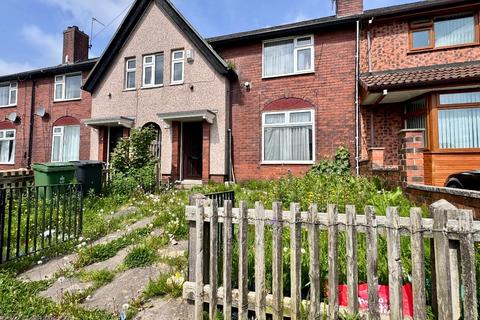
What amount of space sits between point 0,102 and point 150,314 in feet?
67.3

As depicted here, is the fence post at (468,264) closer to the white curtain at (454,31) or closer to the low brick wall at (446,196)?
the low brick wall at (446,196)

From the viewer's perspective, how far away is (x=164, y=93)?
12656mm

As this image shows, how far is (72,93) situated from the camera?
1540 centimetres

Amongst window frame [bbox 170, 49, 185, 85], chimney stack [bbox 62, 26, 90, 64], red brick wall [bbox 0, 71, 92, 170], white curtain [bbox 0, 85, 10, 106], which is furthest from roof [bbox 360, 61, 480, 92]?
white curtain [bbox 0, 85, 10, 106]

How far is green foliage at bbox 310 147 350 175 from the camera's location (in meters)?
9.99

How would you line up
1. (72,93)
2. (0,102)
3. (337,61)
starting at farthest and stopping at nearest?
(0,102) → (72,93) → (337,61)

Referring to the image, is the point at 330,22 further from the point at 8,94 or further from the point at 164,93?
the point at 8,94

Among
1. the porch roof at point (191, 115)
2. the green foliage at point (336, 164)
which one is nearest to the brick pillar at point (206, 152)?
the porch roof at point (191, 115)

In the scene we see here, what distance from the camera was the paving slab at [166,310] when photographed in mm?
3021

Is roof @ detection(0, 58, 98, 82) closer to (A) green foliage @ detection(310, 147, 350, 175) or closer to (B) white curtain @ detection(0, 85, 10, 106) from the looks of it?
(B) white curtain @ detection(0, 85, 10, 106)

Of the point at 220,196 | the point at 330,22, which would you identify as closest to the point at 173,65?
the point at 330,22

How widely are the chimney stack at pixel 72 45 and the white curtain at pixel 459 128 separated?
18.7m

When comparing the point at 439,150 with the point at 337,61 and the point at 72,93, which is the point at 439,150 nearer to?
the point at 337,61

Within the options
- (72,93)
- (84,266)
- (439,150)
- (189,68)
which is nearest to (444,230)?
(84,266)
